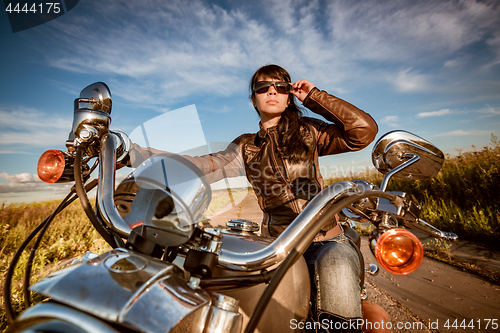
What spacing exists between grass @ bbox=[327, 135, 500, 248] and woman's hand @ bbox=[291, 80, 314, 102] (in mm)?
3415

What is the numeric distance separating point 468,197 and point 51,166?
5856 millimetres

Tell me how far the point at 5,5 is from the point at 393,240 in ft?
7.84

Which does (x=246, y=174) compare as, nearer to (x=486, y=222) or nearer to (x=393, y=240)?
(x=393, y=240)

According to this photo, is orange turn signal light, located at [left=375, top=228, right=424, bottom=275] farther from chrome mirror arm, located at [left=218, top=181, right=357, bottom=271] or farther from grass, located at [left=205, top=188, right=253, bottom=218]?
grass, located at [left=205, top=188, right=253, bottom=218]

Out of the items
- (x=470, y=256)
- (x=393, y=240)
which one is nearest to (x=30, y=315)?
(x=393, y=240)

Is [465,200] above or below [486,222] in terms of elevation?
above

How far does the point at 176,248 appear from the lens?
80 cm

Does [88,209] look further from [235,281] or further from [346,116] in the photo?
[346,116]

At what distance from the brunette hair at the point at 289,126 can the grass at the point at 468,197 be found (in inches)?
119

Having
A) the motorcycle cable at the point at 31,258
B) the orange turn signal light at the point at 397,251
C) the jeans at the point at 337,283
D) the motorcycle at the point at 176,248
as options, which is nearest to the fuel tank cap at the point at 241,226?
the motorcycle at the point at 176,248

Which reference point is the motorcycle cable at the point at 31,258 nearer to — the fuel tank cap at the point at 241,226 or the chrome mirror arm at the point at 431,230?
the fuel tank cap at the point at 241,226

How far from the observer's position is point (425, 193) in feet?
16.8

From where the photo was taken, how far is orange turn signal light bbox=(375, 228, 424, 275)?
33.9 inches

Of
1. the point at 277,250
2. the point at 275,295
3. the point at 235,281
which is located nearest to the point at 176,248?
the point at 235,281
